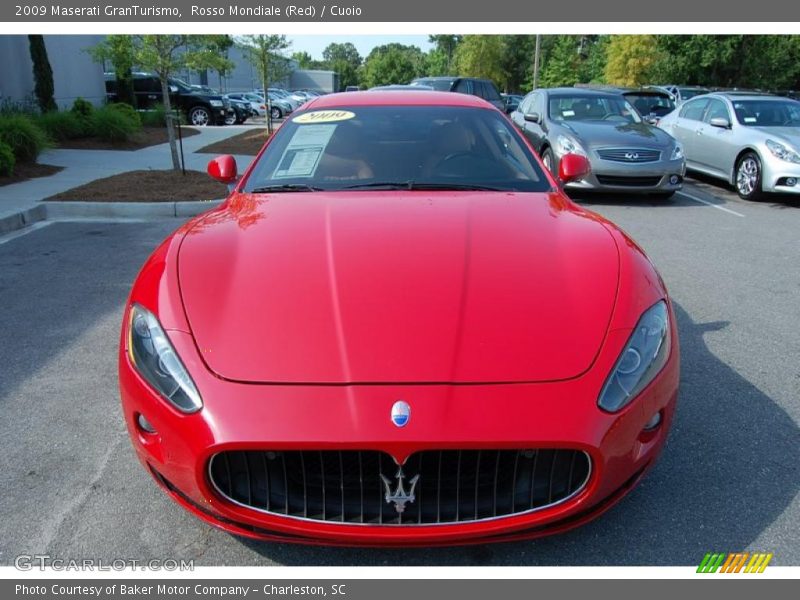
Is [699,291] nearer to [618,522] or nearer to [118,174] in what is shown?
[618,522]

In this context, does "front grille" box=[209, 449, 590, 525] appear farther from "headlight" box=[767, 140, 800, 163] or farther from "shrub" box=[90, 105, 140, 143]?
"shrub" box=[90, 105, 140, 143]

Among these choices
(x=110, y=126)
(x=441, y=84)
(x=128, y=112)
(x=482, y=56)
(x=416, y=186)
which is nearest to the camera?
(x=416, y=186)

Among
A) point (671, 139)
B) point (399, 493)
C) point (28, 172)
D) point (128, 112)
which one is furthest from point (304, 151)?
point (128, 112)

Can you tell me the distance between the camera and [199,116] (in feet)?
74.3

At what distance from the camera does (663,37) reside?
35875 millimetres

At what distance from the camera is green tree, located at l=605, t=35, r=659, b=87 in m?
35.3

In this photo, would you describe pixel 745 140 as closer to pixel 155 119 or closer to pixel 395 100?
pixel 395 100

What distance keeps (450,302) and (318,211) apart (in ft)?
3.18

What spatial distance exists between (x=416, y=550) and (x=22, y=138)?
11.3 meters

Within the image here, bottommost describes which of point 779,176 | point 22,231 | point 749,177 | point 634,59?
point 22,231

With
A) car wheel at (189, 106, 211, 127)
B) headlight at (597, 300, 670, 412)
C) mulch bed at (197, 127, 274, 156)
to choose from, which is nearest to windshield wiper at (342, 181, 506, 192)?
headlight at (597, 300, 670, 412)

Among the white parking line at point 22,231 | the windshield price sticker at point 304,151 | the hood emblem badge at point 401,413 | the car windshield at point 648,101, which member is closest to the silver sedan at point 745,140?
the car windshield at point 648,101

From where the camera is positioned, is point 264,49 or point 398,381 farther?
point 264,49
